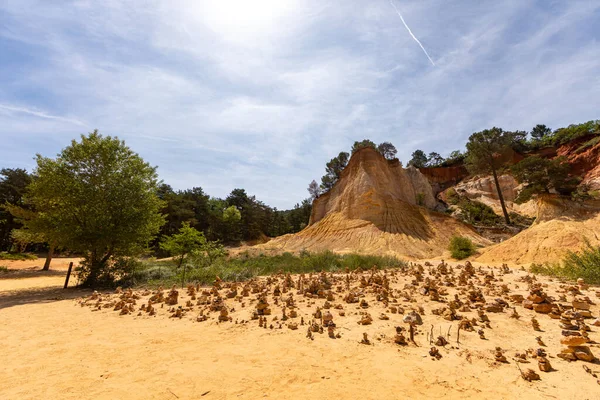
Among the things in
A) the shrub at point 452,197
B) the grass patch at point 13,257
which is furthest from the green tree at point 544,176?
the grass patch at point 13,257

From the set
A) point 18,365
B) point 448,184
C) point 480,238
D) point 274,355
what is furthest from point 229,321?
point 448,184

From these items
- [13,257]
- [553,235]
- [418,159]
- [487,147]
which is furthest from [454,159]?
[13,257]

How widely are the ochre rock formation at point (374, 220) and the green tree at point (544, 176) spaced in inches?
274

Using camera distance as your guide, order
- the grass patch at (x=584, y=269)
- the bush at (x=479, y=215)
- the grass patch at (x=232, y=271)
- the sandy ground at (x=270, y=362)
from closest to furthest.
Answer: the sandy ground at (x=270, y=362), the grass patch at (x=584, y=269), the grass patch at (x=232, y=271), the bush at (x=479, y=215)

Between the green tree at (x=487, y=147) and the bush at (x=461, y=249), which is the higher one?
the green tree at (x=487, y=147)

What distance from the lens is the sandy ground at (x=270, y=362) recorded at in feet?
9.12

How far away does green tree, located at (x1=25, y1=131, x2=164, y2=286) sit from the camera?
11148 mm

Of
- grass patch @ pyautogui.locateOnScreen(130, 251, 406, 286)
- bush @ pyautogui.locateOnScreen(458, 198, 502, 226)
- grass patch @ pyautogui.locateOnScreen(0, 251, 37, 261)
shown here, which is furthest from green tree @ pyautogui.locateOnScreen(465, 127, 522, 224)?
grass patch @ pyautogui.locateOnScreen(0, 251, 37, 261)

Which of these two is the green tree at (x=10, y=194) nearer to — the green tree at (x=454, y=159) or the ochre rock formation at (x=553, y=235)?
the ochre rock formation at (x=553, y=235)

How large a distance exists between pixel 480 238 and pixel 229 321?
85.1 feet

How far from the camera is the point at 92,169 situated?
12.1m

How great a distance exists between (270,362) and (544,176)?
22039 millimetres

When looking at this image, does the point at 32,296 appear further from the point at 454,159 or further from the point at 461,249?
the point at 454,159

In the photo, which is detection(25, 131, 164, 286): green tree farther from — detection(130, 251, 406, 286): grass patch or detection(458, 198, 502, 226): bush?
detection(458, 198, 502, 226): bush
